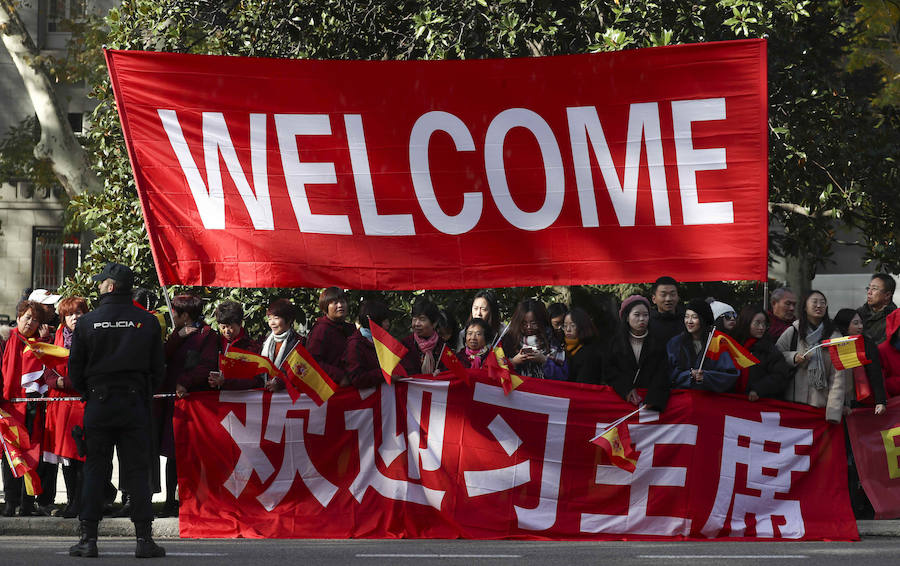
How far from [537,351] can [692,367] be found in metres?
1.14

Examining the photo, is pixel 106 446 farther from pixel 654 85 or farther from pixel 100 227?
pixel 100 227

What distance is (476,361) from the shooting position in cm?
1084

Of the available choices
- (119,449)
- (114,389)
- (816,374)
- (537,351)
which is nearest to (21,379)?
(119,449)

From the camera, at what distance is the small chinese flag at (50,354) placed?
36.2 feet

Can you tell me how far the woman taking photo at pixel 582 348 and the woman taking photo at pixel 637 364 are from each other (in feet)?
0.55

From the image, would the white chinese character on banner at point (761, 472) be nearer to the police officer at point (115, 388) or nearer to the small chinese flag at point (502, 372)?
the small chinese flag at point (502, 372)

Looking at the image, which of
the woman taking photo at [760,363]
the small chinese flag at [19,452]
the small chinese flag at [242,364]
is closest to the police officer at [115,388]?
the small chinese flag at [242,364]

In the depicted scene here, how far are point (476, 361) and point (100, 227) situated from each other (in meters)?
6.52

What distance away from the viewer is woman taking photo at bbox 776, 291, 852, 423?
10.1 metres

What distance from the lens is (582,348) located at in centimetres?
1050

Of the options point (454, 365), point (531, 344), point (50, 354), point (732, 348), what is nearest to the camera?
point (732, 348)

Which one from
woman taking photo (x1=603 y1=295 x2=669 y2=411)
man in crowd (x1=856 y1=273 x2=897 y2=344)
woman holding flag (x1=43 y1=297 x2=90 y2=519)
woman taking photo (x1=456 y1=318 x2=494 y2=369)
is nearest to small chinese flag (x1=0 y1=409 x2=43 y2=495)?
woman holding flag (x1=43 y1=297 x2=90 y2=519)

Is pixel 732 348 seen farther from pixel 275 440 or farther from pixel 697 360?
pixel 275 440

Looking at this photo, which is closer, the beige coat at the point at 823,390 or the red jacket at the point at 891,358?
the beige coat at the point at 823,390
